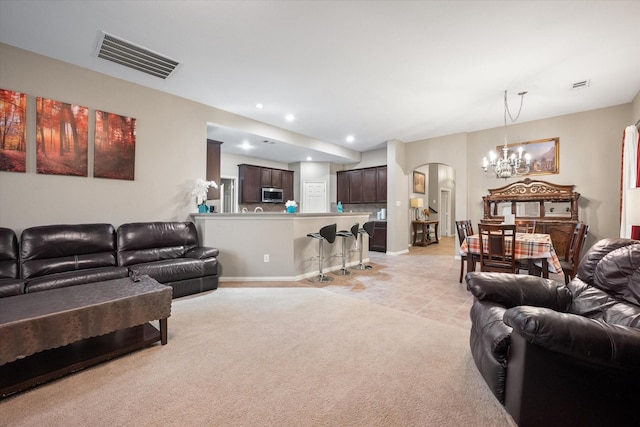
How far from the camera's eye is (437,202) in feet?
34.3

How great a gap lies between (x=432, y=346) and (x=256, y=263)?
116 inches

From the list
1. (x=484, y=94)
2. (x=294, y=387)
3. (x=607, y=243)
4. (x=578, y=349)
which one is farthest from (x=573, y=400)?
(x=484, y=94)

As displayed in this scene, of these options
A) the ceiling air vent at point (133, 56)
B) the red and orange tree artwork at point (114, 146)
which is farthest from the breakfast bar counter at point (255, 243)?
the ceiling air vent at point (133, 56)

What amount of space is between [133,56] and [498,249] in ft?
17.1

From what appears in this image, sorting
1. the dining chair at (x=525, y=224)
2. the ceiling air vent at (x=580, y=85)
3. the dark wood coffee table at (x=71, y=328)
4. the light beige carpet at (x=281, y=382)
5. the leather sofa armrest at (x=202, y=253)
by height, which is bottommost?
the light beige carpet at (x=281, y=382)

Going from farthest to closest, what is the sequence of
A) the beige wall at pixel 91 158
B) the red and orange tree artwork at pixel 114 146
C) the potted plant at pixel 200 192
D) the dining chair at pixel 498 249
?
the potted plant at pixel 200 192
the red and orange tree artwork at pixel 114 146
the dining chair at pixel 498 249
the beige wall at pixel 91 158

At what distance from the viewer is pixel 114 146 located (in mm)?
3830

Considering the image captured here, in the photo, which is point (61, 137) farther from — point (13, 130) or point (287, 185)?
point (287, 185)

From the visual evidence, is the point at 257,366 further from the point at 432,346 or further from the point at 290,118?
the point at 290,118

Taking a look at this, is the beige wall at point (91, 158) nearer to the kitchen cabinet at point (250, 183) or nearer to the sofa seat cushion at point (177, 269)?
the sofa seat cushion at point (177, 269)

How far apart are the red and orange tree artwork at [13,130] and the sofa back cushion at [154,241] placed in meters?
1.27

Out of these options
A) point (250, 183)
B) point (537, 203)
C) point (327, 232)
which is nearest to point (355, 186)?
point (250, 183)

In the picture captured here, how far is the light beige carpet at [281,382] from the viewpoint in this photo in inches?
58.6

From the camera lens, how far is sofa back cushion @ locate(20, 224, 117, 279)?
9.61 ft
